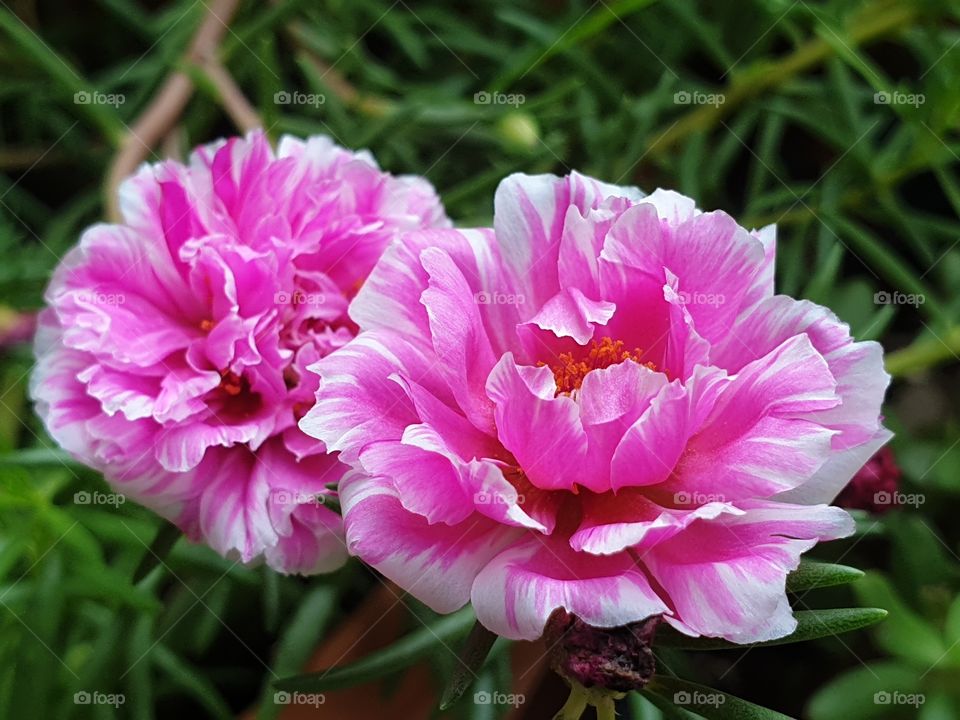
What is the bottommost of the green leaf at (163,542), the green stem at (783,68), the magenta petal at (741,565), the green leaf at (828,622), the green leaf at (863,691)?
the green leaf at (863,691)

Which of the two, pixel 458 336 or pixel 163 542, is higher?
pixel 458 336

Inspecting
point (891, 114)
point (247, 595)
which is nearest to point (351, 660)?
point (247, 595)

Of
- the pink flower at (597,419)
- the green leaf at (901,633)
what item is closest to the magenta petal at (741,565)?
the pink flower at (597,419)

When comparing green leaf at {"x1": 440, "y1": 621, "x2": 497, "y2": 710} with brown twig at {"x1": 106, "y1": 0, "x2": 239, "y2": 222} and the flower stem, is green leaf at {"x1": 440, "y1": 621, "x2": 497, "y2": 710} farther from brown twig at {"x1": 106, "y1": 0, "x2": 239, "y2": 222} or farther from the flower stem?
brown twig at {"x1": 106, "y1": 0, "x2": 239, "y2": 222}

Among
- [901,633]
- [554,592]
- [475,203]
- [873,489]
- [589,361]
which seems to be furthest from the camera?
[475,203]

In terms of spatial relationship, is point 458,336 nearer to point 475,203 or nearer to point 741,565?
point 741,565

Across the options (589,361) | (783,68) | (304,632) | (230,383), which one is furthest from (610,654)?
(783,68)

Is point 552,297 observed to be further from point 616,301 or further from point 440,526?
point 440,526

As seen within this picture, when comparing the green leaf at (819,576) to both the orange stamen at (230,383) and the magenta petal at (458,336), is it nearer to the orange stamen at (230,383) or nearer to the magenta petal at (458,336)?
the magenta petal at (458,336)
